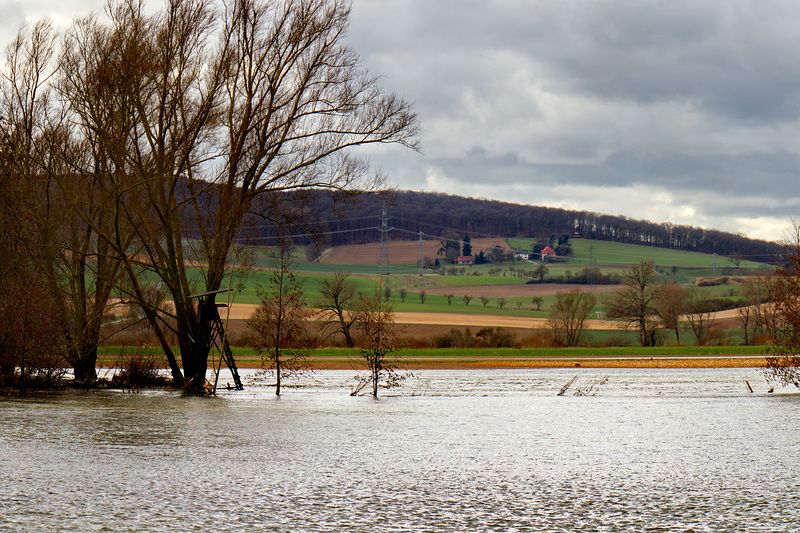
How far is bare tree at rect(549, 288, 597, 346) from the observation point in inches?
3002

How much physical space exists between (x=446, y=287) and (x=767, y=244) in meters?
78.3

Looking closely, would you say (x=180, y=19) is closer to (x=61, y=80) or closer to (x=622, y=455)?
(x=61, y=80)

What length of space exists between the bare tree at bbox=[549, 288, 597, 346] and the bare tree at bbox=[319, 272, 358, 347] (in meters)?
19.7

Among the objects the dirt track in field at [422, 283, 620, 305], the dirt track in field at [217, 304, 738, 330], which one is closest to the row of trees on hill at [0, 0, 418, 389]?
the dirt track in field at [217, 304, 738, 330]

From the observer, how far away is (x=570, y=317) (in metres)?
76.7

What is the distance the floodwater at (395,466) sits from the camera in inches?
353

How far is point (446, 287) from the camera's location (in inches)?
5492

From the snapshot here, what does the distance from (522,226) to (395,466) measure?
7058 inches

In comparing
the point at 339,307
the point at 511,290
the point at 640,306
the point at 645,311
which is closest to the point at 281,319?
the point at 339,307

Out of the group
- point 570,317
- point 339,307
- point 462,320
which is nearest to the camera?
point 339,307

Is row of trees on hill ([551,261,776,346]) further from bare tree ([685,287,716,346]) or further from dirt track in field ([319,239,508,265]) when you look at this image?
dirt track in field ([319,239,508,265])

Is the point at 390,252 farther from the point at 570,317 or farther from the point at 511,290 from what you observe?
the point at 570,317

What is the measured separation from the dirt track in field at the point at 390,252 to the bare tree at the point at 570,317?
6034 centimetres

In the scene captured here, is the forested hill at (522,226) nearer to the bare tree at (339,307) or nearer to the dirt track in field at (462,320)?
the dirt track in field at (462,320)
